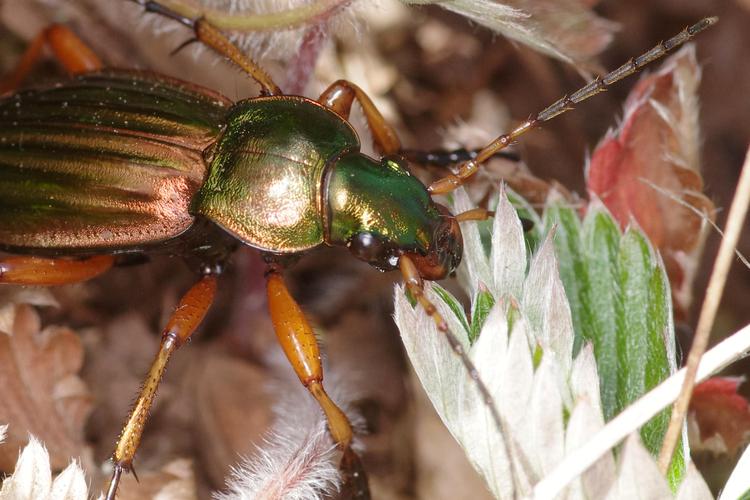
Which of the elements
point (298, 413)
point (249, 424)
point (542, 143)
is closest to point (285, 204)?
point (298, 413)

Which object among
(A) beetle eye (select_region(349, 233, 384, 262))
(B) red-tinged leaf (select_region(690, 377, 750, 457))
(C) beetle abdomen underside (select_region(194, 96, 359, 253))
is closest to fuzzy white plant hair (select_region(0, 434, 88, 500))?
(C) beetle abdomen underside (select_region(194, 96, 359, 253))

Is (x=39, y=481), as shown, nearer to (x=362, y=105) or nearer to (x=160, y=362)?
(x=160, y=362)

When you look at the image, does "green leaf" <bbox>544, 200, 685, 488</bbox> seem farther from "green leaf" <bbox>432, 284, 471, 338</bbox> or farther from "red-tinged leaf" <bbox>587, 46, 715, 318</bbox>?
"green leaf" <bbox>432, 284, 471, 338</bbox>

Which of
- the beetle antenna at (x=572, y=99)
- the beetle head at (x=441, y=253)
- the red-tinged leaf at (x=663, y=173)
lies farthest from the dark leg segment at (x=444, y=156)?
the beetle head at (x=441, y=253)

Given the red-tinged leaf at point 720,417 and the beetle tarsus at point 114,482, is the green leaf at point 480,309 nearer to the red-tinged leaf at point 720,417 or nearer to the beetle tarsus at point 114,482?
the red-tinged leaf at point 720,417

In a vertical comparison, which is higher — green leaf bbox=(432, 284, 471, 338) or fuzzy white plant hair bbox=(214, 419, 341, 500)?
green leaf bbox=(432, 284, 471, 338)

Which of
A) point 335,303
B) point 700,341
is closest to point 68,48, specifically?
point 335,303

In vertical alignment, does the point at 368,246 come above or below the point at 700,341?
above
